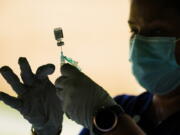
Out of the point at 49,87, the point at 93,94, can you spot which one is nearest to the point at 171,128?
the point at 93,94

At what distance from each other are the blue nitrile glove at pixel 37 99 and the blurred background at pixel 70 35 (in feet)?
2.56

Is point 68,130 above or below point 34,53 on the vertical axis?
below

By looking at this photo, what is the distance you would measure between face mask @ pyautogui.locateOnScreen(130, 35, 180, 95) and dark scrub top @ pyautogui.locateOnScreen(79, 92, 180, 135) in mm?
53

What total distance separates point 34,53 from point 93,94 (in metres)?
1.25

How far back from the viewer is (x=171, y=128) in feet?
3.68

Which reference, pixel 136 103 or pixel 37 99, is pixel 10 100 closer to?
pixel 37 99

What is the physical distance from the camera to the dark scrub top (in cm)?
113

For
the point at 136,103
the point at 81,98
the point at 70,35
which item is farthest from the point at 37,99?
the point at 70,35

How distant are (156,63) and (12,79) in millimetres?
510

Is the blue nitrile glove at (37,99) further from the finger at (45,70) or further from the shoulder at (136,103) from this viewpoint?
the shoulder at (136,103)

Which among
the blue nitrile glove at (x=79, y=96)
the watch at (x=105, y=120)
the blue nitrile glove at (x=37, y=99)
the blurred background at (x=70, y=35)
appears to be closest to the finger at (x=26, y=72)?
the blue nitrile glove at (x=37, y=99)

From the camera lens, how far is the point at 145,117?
124cm

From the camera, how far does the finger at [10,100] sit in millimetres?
1179

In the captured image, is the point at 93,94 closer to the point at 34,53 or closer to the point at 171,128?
the point at 171,128
